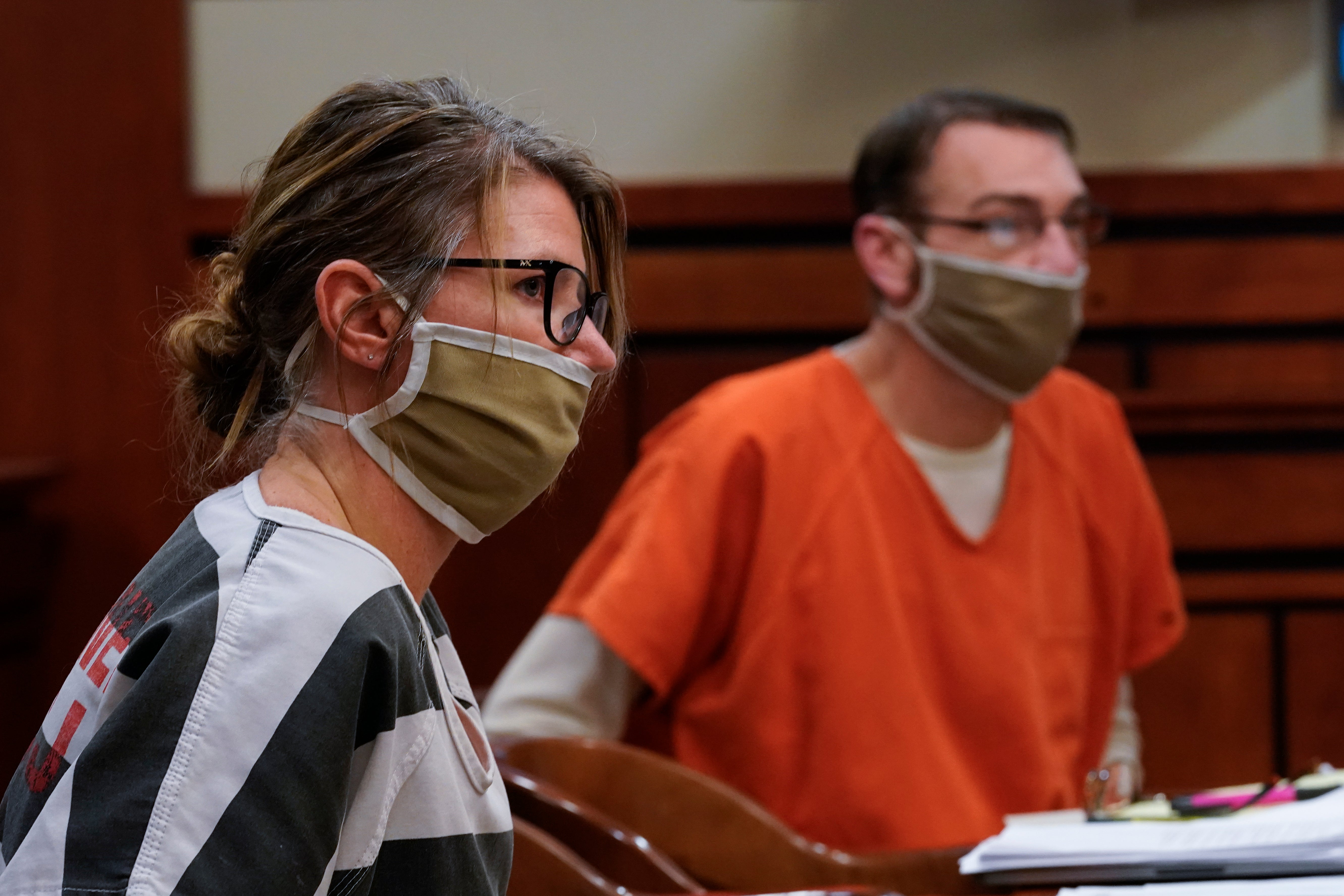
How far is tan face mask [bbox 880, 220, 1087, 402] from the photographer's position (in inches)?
70.6

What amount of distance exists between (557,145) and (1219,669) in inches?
79.2

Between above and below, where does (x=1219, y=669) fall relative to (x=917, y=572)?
below

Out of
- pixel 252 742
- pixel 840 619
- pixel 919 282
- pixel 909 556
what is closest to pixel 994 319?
pixel 919 282

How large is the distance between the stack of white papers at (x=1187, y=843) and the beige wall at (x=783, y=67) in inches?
66.5

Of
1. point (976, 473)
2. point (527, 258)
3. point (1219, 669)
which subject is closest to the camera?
point (527, 258)

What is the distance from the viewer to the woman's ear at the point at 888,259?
1.87 m

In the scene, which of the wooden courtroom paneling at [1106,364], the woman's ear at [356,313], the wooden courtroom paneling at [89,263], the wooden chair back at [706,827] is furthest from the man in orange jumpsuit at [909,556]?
the wooden courtroom paneling at [89,263]

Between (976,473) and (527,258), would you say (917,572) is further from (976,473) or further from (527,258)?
(527,258)

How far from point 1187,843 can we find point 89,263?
2.20m

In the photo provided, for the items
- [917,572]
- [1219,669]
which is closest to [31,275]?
[917,572]

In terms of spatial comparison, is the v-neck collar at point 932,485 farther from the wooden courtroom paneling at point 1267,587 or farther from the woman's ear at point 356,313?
the woman's ear at point 356,313

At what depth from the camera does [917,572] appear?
5.75 feet

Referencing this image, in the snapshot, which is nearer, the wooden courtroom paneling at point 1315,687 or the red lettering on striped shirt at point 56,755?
the red lettering on striped shirt at point 56,755

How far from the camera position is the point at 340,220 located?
77 cm
